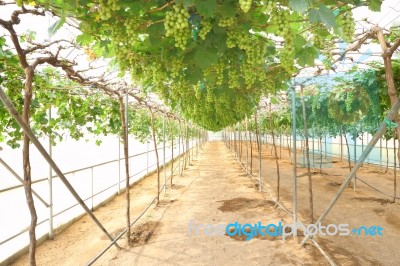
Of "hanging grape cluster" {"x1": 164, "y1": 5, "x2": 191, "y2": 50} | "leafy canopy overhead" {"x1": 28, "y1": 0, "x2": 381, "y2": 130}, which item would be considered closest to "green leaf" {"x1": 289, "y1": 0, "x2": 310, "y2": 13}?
"leafy canopy overhead" {"x1": 28, "y1": 0, "x2": 381, "y2": 130}

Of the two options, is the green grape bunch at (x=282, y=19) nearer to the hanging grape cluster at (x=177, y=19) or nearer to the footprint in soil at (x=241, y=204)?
the hanging grape cluster at (x=177, y=19)

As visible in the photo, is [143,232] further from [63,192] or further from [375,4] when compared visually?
[375,4]

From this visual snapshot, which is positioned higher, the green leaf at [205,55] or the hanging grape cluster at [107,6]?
the hanging grape cluster at [107,6]

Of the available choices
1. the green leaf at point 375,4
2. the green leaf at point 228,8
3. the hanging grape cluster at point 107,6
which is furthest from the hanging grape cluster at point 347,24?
the hanging grape cluster at point 107,6

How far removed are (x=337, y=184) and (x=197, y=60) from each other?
37.3ft

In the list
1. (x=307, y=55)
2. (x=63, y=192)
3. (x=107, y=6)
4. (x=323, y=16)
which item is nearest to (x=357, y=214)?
(x=307, y=55)

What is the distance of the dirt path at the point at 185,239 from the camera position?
17.1 feet
